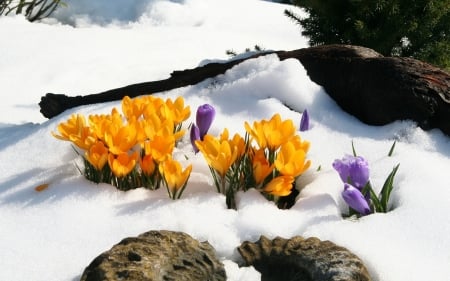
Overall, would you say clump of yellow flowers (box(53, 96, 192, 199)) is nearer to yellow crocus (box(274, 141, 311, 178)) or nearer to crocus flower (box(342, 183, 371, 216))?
yellow crocus (box(274, 141, 311, 178))

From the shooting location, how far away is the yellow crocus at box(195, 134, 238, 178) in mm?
1750

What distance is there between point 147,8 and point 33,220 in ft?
16.9

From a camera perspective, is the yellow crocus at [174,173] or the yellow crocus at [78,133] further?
the yellow crocus at [78,133]

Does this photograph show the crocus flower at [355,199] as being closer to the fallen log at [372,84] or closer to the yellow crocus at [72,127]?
the fallen log at [372,84]

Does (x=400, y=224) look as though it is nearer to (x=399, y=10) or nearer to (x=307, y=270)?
(x=307, y=270)

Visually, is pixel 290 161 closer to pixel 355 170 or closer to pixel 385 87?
pixel 355 170

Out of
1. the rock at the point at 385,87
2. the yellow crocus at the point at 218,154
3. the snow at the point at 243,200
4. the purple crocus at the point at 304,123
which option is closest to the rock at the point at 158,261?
the snow at the point at 243,200

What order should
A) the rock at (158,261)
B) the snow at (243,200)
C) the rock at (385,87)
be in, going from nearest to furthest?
the rock at (158,261) → the snow at (243,200) → the rock at (385,87)

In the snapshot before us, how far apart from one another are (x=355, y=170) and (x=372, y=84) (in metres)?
0.68

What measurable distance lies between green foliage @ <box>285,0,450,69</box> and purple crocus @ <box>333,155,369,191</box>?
215 cm

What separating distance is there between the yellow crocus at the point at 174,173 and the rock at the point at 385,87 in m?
0.87

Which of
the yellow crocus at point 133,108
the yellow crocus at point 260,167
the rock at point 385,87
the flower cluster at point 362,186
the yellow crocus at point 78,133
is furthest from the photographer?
the rock at point 385,87

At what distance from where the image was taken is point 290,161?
5.81 feet

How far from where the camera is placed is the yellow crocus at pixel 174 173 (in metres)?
1.77
